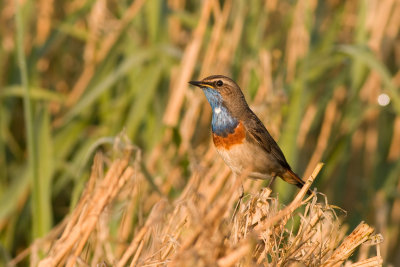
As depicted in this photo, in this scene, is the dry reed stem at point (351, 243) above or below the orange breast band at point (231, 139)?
below

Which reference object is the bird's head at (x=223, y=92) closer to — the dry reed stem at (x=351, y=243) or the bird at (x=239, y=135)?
the bird at (x=239, y=135)

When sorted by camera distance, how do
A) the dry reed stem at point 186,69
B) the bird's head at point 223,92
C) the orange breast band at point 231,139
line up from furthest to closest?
1. the dry reed stem at point 186,69
2. the bird's head at point 223,92
3. the orange breast band at point 231,139

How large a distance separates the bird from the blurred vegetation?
15.3 inches

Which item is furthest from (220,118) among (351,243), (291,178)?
(351,243)

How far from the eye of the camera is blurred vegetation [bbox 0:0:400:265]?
4.60 meters

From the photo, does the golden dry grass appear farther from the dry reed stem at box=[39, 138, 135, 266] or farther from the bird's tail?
the bird's tail

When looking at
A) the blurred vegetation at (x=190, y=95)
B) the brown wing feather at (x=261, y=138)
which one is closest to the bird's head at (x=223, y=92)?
the brown wing feather at (x=261, y=138)

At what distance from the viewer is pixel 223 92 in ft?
12.2

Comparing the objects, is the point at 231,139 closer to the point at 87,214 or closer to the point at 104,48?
the point at 87,214

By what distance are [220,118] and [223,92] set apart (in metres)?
0.14

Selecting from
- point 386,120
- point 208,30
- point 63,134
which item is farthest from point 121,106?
point 386,120

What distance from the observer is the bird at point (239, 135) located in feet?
11.8

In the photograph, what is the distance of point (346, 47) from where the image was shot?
4.40 m

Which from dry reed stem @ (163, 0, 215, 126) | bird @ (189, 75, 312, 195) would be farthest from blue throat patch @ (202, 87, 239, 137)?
dry reed stem @ (163, 0, 215, 126)
